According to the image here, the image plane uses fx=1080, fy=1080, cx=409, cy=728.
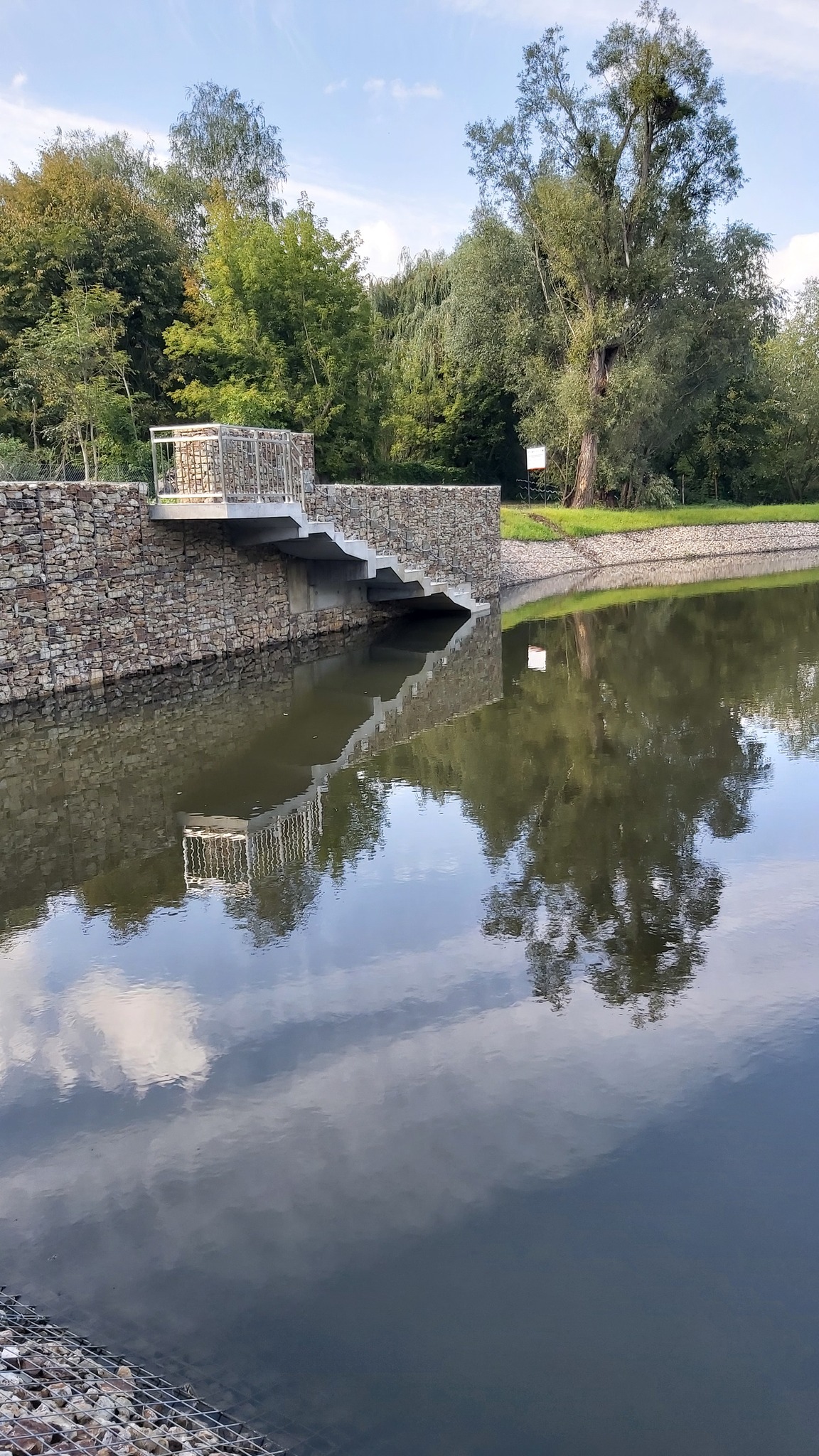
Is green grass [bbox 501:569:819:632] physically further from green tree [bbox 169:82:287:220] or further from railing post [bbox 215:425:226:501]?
green tree [bbox 169:82:287:220]

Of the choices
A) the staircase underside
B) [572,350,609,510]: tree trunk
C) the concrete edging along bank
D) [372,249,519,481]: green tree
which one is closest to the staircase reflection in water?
the staircase underside

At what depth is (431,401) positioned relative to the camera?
152 feet

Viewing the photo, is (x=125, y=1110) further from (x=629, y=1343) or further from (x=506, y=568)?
(x=506, y=568)

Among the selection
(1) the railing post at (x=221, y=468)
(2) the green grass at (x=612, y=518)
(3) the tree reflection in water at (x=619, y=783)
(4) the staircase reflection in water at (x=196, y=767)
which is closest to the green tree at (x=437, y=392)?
(2) the green grass at (x=612, y=518)

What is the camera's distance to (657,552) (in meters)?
43.9

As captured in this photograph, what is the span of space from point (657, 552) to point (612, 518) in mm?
2649

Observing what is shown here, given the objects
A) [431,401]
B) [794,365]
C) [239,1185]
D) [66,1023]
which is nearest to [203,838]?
[66,1023]

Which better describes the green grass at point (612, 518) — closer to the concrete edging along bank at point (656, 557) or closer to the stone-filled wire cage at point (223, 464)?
the concrete edging along bank at point (656, 557)

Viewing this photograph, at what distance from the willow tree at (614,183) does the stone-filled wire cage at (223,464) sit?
77.4ft

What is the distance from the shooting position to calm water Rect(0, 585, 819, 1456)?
13.9 ft

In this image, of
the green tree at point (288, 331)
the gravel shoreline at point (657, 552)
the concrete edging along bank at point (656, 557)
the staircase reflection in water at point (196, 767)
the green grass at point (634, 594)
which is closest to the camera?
the staircase reflection in water at point (196, 767)

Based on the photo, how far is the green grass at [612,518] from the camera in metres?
39.1

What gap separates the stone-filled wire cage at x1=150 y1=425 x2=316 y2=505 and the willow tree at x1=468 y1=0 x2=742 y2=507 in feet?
77.4

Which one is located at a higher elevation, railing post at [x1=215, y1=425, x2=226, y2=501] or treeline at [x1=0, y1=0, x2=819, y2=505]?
treeline at [x1=0, y1=0, x2=819, y2=505]
